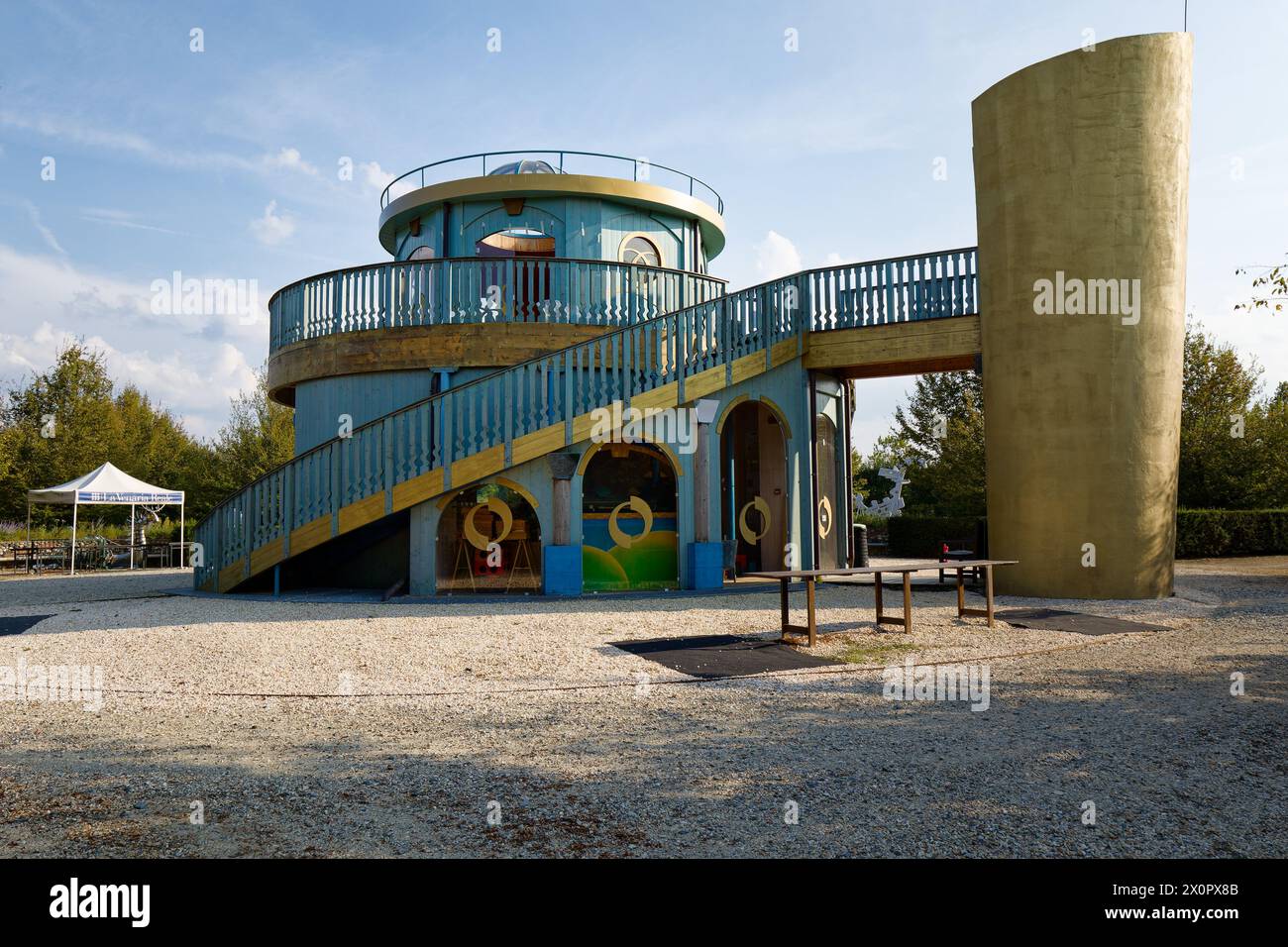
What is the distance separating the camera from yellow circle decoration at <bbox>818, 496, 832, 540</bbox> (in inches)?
630

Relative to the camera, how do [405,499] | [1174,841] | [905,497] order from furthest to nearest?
[905,497], [405,499], [1174,841]

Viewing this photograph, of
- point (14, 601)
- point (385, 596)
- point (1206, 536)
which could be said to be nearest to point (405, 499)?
point (385, 596)

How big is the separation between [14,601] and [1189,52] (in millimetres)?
18842

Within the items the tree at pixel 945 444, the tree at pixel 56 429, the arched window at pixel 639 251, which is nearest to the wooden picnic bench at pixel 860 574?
the arched window at pixel 639 251

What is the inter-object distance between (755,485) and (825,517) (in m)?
1.47

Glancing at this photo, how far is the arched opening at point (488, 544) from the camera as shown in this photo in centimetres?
1313

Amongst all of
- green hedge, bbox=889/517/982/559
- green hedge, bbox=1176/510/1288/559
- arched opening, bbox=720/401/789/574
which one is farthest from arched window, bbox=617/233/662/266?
green hedge, bbox=1176/510/1288/559

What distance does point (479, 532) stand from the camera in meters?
13.2

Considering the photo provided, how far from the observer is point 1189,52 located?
12.8 metres

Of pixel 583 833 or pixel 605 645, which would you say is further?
pixel 605 645

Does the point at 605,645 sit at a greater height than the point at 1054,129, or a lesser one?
lesser

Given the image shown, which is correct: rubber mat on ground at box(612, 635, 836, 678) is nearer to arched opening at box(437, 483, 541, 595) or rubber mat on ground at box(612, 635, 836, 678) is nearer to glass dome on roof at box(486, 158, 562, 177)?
arched opening at box(437, 483, 541, 595)

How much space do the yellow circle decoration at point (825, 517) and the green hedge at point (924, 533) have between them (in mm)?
9566

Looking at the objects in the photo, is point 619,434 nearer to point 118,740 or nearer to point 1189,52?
point 118,740
